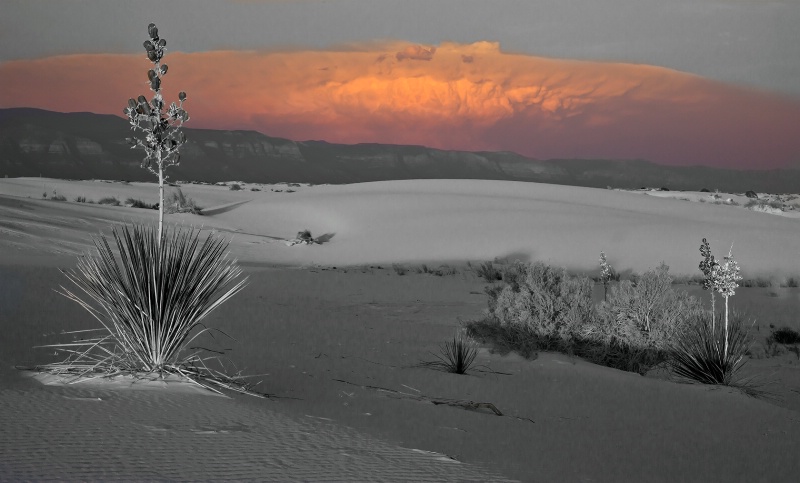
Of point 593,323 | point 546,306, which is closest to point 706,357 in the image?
point 593,323

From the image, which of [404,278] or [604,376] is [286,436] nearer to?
[604,376]

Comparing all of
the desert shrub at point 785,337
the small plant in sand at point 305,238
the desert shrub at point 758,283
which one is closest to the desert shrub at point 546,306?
the desert shrub at point 785,337

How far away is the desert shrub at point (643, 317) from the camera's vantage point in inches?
457

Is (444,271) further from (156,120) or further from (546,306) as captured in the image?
(156,120)

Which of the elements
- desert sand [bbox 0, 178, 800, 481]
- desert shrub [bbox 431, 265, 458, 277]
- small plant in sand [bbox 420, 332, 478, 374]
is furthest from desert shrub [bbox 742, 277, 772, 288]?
small plant in sand [bbox 420, 332, 478, 374]

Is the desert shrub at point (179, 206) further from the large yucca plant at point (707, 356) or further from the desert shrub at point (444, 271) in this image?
the large yucca plant at point (707, 356)

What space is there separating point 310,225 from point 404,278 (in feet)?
57.5

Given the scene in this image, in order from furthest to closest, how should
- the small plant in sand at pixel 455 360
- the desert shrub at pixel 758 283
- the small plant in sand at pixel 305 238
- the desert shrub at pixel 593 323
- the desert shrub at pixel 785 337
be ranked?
the small plant in sand at pixel 305 238
the desert shrub at pixel 758 283
the desert shrub at pixel 785 337
the desert shrub at pixel 593 323
the small plant in sand at pixel 455 360

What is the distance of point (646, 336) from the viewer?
11828 mm

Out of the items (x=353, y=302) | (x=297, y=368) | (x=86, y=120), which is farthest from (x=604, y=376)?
(x=86, y=120)

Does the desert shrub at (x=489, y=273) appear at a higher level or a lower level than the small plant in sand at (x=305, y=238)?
lower

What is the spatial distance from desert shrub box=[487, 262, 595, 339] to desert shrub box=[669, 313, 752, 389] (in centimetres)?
144

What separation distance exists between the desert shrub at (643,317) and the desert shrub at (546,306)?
27 cm

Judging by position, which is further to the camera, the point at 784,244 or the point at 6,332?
the point at 784,244
